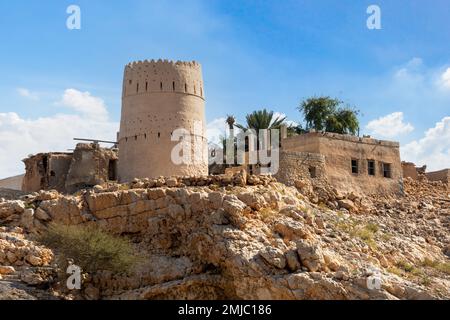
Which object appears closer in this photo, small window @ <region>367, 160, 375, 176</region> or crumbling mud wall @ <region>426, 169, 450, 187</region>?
small window @ <region>367, 160, 375, 176</region>

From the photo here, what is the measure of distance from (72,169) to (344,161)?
9.09m

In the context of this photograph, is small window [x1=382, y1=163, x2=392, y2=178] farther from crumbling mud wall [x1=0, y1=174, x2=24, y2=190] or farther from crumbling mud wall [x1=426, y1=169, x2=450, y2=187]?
crumbling mud wall [x1=0, y1=174, x2=24, y2=190]

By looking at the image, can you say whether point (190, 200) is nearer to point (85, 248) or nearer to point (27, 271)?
point (85, 248)

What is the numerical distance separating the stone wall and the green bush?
6.05 meters

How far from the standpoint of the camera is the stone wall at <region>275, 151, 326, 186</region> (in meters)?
23.8

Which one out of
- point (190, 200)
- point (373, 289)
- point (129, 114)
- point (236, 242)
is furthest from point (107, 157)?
point (373, 289)

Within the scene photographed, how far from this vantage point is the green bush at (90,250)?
63.6 ft

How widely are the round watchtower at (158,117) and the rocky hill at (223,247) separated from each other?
7.06ft

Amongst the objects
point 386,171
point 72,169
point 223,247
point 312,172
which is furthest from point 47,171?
point 386,171

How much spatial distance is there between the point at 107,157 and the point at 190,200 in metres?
6.27

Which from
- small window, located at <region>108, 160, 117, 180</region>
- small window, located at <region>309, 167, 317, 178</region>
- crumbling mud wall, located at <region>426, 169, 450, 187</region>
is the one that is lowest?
small window, located at <region>309, 167, 317, 178</region>

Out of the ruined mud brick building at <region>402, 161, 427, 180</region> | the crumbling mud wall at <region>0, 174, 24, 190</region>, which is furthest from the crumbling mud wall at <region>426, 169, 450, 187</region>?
the crumbling mud wall at <region>0, 174, 24, 190</region>

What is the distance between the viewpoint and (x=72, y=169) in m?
25.4

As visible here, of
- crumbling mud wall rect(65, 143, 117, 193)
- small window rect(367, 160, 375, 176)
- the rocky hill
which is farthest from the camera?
small window rect(367, 160, 375, 176)
